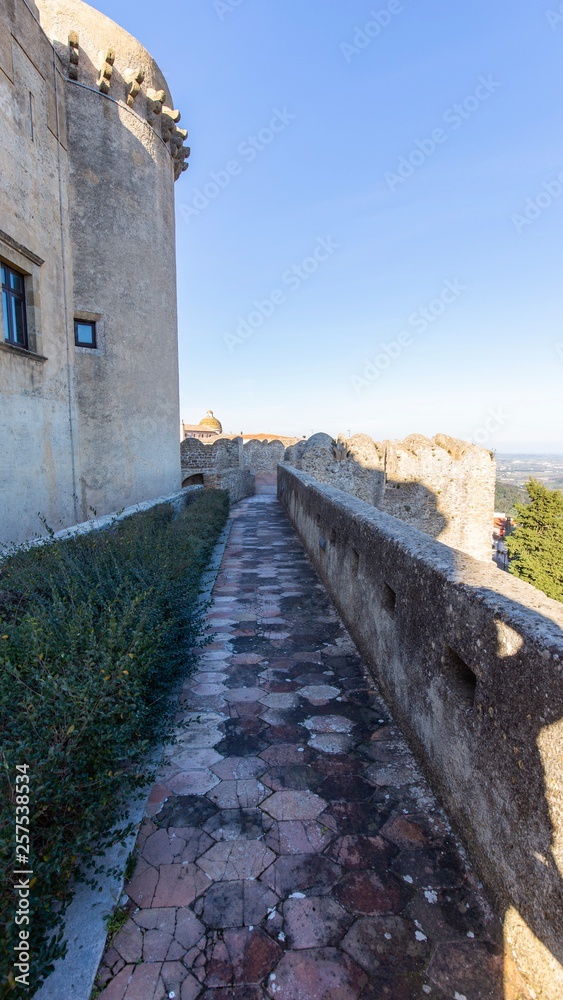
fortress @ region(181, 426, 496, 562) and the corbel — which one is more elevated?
the corbel

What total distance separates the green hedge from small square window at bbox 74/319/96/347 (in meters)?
6.15

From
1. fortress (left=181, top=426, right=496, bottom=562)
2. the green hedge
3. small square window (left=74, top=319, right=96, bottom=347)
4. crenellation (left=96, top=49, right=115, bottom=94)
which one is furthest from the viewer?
fortress (left=181, top=426, right=496, bottom=562)

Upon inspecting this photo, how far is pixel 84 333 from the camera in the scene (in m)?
8.81

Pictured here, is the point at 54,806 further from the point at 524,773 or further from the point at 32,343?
the point at 32,343

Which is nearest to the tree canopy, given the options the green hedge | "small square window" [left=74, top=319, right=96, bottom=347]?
"small square window" [left=74, top=319, right=96, bottom=347]

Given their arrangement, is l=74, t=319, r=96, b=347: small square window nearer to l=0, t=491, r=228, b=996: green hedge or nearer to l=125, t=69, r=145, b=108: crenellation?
l=125, t=69, r=145, b=108: crenellation

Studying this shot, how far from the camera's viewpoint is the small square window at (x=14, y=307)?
20.3ft

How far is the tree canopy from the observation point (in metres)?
19.0

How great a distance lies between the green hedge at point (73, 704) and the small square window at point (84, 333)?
242 inches

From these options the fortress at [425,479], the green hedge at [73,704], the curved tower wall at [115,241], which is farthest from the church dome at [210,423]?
the green hedge at [73,704]

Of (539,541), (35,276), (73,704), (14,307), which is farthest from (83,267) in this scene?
(539,541)

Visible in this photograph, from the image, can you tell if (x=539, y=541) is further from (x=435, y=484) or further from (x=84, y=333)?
(x=84, y=333)

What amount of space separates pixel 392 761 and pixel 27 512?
19.5ft

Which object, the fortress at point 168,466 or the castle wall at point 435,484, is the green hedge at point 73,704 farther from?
the castle wall at point 435,484
